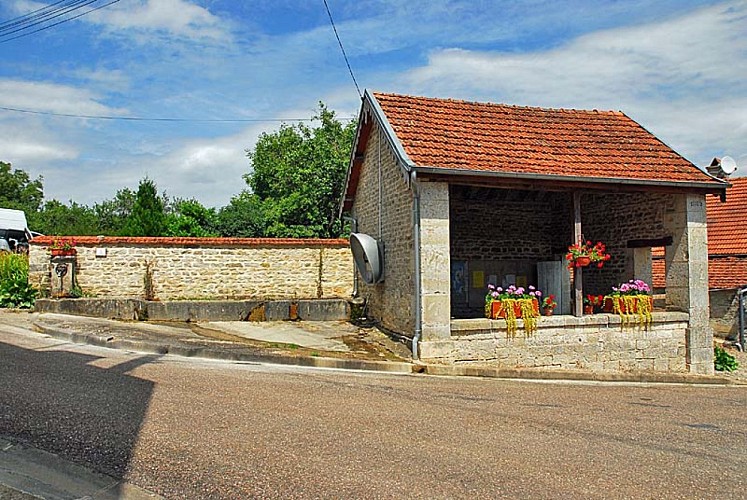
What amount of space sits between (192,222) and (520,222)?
1209 centimetres

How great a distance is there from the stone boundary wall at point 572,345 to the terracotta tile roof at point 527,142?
2717 mm

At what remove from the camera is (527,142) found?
1280 cm

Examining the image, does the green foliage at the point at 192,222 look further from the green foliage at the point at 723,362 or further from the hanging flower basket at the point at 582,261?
the green foliage at the point at 723,362

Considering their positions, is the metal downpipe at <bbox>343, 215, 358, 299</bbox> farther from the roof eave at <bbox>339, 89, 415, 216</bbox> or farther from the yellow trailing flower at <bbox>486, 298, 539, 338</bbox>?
the yellow trailing flower at <bbox>486, 298, 539, 338</bbox>

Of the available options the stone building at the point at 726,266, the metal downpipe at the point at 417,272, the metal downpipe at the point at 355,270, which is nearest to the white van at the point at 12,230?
the metal downpipe at the point at 355,270

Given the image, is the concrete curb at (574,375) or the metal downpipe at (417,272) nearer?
the concrete curb at (574,375)

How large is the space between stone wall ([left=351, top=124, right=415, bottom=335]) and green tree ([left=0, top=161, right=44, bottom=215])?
4164 cm

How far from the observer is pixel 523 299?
11.6 m

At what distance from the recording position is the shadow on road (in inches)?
193

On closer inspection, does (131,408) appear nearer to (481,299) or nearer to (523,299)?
(523,299)

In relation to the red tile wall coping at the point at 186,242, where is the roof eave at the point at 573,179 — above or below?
above

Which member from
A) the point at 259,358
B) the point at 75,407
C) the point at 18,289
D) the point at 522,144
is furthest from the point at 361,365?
the point at 18,289

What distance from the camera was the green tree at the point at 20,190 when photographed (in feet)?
162

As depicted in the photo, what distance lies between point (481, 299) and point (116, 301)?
822 centimetres
